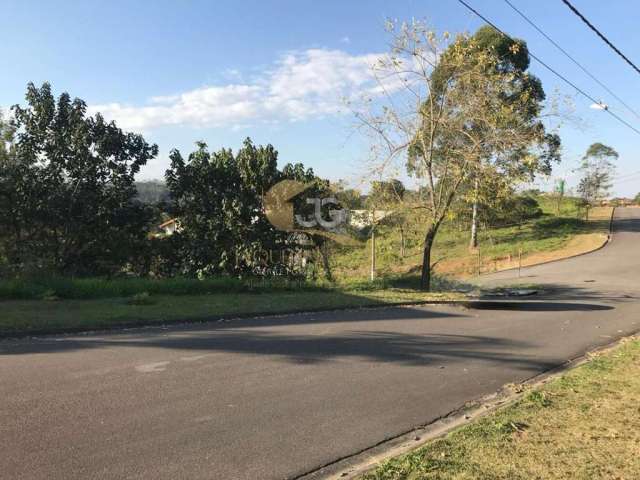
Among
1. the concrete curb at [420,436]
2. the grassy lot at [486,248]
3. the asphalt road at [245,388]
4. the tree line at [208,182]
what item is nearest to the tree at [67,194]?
the tree line at [208,182]

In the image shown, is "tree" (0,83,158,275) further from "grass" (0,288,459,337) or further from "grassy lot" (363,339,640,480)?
"grassy lot" (363,339,640,480)

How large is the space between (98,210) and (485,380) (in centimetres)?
1552

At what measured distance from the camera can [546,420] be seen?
4844mm

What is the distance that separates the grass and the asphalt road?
681mm

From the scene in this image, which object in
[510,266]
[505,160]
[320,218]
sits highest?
[505,160]

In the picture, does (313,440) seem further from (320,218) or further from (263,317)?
(320,218)

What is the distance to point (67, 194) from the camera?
17.6 meters

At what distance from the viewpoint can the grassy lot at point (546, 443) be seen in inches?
146

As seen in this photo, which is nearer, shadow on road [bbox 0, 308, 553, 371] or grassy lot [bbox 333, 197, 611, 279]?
shadow on road [bbox 0, 308, 553, 371]

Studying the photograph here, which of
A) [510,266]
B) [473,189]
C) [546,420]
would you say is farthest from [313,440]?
Result: [510,266]

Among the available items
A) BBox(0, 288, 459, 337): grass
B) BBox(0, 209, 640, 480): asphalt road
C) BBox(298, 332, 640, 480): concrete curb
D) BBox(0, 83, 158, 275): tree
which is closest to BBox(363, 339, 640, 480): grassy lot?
BBox(298, 332, 640, 480): concrete curb
